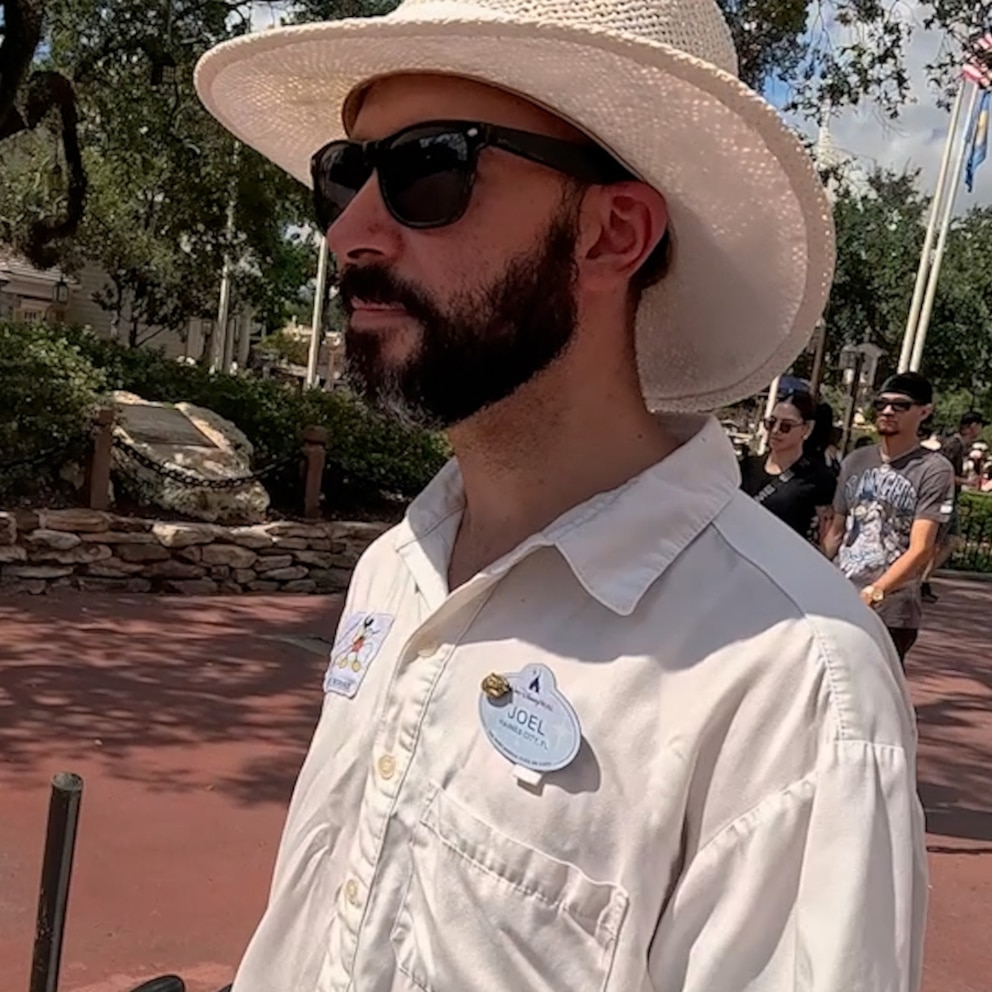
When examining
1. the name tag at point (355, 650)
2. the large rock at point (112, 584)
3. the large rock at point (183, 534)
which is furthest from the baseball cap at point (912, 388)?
the large rock at point (112, 584)

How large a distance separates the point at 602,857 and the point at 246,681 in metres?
6.09

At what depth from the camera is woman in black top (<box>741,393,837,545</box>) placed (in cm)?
554

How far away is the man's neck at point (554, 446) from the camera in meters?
1.40

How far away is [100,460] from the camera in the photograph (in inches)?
365

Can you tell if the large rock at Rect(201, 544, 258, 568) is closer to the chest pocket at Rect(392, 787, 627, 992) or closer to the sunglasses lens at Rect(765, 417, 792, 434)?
the sunglasses lens at Rect(765, 417, 792, 434)

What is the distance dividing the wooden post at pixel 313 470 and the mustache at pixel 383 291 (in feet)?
31.1

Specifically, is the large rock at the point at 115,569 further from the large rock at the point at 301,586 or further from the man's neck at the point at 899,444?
the man's neck at the point at 899,444

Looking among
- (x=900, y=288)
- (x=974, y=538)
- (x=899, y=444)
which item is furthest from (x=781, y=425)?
(x=900, y=288)

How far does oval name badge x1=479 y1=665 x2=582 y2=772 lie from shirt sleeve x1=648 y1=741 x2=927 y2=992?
0.54 ft

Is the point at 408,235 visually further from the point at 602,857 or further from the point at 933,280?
the point at 933,280

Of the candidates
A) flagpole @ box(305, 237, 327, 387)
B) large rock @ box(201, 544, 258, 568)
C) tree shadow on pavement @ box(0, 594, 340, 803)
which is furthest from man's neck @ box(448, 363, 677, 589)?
flagpole @ box(305, 237, 327, 387)

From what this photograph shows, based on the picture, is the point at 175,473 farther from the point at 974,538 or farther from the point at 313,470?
the point at 974,538

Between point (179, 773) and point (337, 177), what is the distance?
4267 millimetres

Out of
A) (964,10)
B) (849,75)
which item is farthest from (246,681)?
(849,75)
